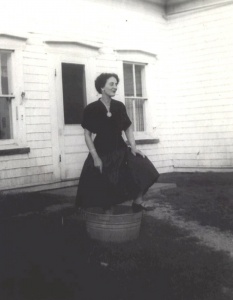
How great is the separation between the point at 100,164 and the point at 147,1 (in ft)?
23.5

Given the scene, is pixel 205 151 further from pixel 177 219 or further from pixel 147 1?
pixel 177 219

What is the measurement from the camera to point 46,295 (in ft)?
10.6

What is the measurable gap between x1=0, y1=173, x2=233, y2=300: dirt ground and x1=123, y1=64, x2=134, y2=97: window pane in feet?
14.4

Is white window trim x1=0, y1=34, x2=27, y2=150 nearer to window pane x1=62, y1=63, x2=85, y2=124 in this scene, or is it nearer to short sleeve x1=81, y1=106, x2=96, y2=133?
window pane x1=62, y1=63, x2=85, y2=124

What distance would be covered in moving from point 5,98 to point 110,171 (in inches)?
154

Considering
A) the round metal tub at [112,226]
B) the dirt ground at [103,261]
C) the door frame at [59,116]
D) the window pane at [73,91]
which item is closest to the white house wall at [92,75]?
the door frame at [59,116]

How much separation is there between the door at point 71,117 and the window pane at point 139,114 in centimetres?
169

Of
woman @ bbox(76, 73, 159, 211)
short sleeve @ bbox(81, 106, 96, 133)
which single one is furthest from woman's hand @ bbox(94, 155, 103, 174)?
short sleeve @ bbox(81, 106, 96, 133)

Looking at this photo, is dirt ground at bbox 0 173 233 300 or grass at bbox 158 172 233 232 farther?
grass at bbox 158 172 233 232

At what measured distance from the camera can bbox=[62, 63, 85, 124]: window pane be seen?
873 cm

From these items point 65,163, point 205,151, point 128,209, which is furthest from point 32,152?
point 205,151

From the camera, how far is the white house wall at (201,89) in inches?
396

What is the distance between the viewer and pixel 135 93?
10.0 m

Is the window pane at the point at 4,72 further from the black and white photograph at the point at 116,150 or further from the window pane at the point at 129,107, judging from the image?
the window pane at the point at 129,107
